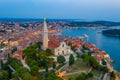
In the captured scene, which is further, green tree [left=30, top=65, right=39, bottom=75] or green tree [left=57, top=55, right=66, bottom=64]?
green tree [left=57, top=55, right=66, bottom=64]

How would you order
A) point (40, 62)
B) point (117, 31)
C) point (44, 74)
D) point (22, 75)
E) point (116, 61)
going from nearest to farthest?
point (22, 75) → point (44, 74) → point (40, 62) → point (116, 61) → point (117, 31)

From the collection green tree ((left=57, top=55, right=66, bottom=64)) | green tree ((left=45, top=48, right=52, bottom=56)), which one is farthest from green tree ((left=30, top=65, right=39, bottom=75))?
green tree ((left=45, top=48, right=52, bottom=56))

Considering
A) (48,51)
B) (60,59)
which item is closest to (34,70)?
(60,59)

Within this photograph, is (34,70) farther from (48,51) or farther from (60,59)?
(48,51)

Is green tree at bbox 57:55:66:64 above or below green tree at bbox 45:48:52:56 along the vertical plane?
below

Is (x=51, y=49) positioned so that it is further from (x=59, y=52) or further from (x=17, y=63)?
(x=17, y=63)

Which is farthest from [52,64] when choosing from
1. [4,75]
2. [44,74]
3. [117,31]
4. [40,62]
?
[117,31]

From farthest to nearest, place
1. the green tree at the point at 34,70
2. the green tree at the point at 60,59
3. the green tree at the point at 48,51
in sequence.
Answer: the green tree at the point at 48,51 < the green tree at the point at 60,59 < the green tree at the point at 34,70

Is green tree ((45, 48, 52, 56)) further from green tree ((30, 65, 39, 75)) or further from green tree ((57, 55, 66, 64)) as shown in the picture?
green tree ((30, 65, 39, 75))

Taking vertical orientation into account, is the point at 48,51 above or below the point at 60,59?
above

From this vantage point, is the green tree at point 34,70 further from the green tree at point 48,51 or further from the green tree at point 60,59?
the green tree at point 48,51

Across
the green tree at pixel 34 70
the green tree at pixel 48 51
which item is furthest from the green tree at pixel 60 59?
the green tree at pixel 34 70
